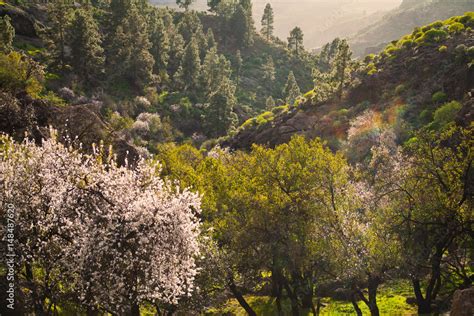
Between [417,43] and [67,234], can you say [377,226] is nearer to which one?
[67,234]

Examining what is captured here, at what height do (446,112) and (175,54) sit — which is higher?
(175,54)

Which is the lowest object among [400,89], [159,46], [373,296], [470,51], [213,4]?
[373,296]

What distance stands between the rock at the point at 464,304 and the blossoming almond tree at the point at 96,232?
44.7ft

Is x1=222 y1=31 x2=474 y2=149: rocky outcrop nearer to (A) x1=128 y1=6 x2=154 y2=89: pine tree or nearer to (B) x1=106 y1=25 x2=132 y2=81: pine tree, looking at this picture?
(A) x1=128 y1=6 x2=154 y2=89: pine tree

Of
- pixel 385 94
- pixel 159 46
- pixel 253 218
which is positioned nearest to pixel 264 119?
pixel 385 94

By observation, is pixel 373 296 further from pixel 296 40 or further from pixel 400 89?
pixel 296 40

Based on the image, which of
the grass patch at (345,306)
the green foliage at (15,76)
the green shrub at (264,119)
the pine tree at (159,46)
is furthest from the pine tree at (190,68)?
the grass patch at (345,306)

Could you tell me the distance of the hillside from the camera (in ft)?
186

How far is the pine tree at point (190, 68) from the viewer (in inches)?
4653

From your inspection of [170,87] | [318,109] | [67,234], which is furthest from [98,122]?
[170,87]

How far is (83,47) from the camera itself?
298ft

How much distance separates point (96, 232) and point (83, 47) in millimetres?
86717

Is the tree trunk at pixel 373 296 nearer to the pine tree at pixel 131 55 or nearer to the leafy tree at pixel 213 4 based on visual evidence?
the pine tree at pixel 131 55

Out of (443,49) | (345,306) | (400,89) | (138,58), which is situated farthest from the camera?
(138,58)
